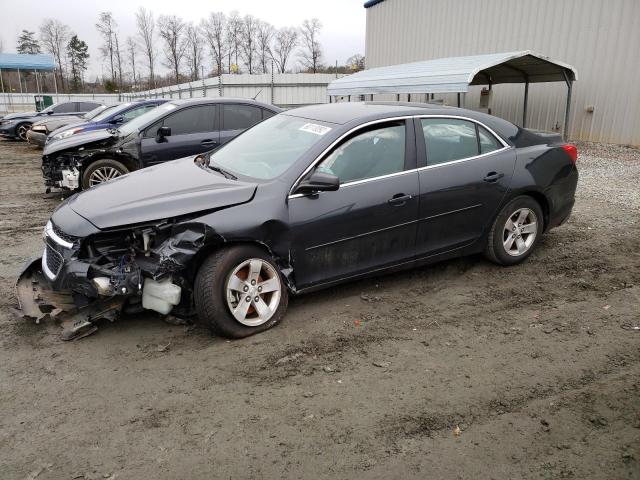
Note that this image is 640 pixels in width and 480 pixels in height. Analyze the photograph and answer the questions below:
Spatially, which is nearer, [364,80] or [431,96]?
[364,80]

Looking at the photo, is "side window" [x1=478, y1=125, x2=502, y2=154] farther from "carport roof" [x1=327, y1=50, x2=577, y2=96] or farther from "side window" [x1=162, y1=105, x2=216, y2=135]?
"carport roof" [x1=327, y1=50, x2=577, y2=96]

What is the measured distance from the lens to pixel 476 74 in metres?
13.0

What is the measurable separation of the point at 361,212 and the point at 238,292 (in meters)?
1.14

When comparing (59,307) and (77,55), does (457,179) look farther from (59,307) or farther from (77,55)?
(77,55)

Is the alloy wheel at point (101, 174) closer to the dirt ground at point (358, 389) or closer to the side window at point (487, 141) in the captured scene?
the dirt ground at point (358, 389)

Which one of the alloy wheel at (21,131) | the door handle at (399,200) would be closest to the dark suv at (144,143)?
the door handle at (399,200)

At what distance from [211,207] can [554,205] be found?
350 centimetres

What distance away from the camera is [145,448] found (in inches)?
105

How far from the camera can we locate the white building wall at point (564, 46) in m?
12.9

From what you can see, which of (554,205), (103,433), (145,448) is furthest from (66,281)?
(554,205)

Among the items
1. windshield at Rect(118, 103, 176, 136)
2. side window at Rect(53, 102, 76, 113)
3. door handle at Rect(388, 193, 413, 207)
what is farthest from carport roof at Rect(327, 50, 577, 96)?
side window at Rect(53, 102, 76, 113)

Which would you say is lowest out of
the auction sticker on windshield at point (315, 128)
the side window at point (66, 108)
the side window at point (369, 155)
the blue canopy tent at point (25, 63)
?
the side window at point (66, 108)

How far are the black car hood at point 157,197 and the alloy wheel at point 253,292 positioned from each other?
50 centimetres

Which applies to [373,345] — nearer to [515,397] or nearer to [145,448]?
[515,397]
